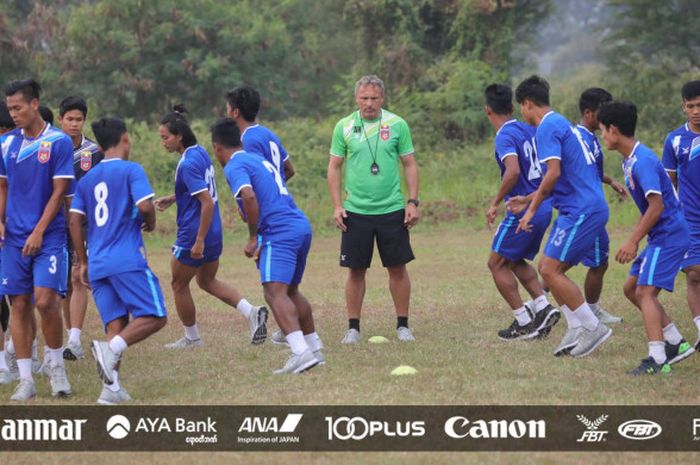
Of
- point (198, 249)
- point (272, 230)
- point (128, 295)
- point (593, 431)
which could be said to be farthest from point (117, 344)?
point (593, 431)

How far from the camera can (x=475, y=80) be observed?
90.3 feet

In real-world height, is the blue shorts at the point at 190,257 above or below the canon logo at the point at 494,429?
above

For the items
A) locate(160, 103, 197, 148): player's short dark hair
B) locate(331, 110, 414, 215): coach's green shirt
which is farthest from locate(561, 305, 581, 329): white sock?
locate(160, 103, 197, 148): player's short dark hair

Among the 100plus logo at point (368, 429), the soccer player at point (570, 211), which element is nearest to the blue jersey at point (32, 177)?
the 100plus logo at point (368, 429)

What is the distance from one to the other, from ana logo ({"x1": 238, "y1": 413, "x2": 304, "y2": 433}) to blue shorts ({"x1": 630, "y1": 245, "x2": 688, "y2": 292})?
293cm

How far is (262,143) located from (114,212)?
94.9 inches

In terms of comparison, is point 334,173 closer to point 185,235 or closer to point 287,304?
point 185,235

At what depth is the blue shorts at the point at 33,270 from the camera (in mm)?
8070

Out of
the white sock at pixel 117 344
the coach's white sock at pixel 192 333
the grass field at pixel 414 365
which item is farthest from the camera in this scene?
the coach's white sock at pixel 192 333

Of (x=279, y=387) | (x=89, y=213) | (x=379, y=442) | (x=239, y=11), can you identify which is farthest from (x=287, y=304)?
(x=239, y=11)

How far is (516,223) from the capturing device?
1016 centimetres

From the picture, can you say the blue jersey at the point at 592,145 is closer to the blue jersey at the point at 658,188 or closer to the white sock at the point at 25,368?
the blue jersey at the point at 658,188

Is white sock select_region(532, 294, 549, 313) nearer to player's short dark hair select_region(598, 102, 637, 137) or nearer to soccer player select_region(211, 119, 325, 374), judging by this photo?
player's short dark hair select_region(598, 102, 637, 137)

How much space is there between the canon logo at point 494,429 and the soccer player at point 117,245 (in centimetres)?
232
